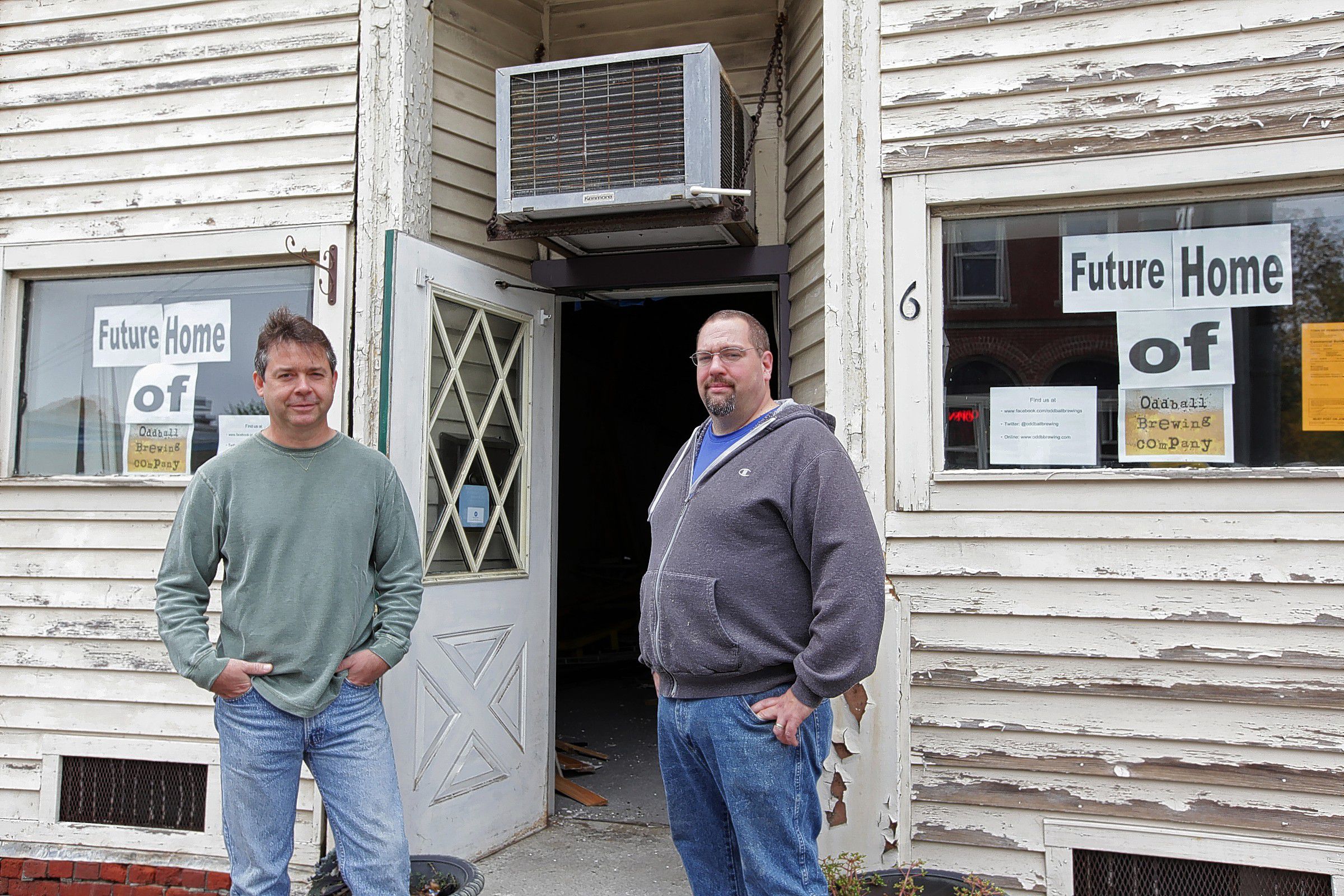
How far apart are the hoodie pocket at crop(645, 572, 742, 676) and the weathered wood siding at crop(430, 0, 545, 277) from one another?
8.02 feet

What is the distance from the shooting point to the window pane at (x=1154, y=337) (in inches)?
131

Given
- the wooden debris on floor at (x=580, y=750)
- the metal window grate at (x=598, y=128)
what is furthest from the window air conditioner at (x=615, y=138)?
the wooden debris on floor at (x=580, y=750)

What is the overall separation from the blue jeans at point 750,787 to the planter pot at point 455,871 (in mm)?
848

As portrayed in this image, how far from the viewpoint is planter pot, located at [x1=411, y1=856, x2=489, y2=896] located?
9.83 feet

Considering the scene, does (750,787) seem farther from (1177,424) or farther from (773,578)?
(1177,424)

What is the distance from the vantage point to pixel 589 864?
4254 mm

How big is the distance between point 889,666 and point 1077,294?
146cm

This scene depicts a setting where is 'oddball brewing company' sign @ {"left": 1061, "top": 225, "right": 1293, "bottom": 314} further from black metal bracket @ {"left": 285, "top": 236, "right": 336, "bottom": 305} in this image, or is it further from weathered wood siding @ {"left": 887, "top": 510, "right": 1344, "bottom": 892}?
black metal bracket @ {"left": 285, "top": 236, "right": 336, "bottom": 305}

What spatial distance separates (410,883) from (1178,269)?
333 cm

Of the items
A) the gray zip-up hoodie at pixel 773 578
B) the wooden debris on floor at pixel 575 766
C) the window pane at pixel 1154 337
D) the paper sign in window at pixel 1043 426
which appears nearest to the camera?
the gray zip-up hoodie at pixel 773 578

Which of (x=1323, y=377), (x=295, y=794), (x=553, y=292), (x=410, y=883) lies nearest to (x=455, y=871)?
(x=410, y=883)

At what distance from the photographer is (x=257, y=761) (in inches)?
109

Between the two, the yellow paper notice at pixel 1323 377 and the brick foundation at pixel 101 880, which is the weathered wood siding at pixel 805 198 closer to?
the yellow paper notice at pixel 1323 377

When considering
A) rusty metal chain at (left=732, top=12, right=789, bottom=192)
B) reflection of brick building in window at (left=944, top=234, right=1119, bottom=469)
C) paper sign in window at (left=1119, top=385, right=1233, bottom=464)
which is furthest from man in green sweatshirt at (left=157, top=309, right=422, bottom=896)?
paper sign in window at (left=1119, top=385, right=1233, bottom=464)
